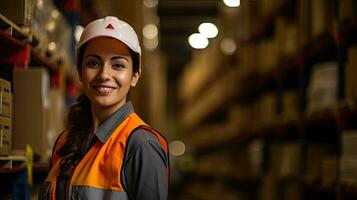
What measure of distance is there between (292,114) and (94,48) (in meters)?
3.92

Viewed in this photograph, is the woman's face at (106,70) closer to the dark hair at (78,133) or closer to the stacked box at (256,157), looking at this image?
the dark hair at (78,133)

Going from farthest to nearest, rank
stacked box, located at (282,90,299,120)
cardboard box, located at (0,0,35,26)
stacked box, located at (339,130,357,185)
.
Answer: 1. stacked box, located at (282,90,299,120)
2. stacked box, located at (339,130,357,185)
3. cardboard box, located at (0,0,35,26)

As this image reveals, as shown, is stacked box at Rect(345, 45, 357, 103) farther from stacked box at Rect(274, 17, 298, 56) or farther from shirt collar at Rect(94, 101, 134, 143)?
shirt collar at Rect(94, 101, 134, 143)

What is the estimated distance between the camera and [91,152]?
2609 mm

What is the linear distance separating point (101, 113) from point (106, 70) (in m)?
0.20

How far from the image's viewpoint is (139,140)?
8.11ft

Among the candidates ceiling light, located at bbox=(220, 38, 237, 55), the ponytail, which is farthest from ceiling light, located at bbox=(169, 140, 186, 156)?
the ponytail

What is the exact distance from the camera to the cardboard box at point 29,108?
4055 mm

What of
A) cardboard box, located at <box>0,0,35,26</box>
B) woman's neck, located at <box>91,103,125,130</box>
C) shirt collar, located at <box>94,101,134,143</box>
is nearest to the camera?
shirt collar, located at <box>94,101,134,143</box>

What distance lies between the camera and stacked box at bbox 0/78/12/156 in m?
3.33

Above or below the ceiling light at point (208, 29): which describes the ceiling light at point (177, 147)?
below

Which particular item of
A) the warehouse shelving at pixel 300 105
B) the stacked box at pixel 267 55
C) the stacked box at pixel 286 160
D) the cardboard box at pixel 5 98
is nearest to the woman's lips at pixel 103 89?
the cardboard box at pixel 5 98

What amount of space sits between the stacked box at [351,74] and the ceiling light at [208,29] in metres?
11.2

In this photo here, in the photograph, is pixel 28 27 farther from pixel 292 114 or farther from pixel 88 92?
pixel 292 114
